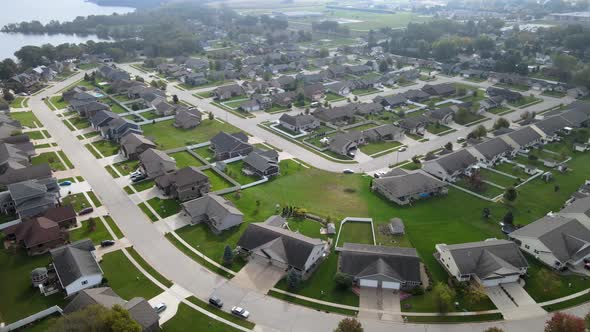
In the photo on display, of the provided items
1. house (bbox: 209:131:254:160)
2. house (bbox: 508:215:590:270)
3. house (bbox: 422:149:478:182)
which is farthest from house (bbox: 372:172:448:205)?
house (bbox: 209:131:254:160)

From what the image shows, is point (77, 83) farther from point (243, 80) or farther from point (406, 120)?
point (406, 120)

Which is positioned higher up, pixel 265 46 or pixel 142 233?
pixel 265 46

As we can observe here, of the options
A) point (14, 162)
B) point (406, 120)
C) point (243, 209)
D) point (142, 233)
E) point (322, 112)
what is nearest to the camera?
point (142, 233)

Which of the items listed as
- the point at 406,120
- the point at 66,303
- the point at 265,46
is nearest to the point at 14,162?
the point at 66,303

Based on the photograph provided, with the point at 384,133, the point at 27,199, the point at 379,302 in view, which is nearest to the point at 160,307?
the point at 379,302

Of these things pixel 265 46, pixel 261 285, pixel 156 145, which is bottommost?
pixel 261 285

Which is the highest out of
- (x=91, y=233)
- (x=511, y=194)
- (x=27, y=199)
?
(x=27, y=199)

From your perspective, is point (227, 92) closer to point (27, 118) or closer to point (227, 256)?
point (27, 118)
